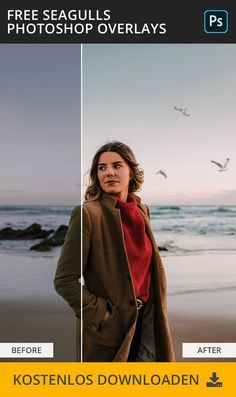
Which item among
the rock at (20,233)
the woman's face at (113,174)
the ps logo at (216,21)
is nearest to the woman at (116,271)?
the woman's face at (113,174)

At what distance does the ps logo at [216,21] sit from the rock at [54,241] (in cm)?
134

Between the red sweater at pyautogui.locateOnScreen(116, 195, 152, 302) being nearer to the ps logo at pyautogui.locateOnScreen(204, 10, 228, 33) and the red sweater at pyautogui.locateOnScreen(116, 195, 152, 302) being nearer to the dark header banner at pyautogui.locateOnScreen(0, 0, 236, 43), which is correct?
the dark header banner at pyautogui.locateOnScreen(0, 0, 236, 43)

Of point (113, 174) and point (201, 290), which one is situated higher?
point (113, 174)

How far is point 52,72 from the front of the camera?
336cm

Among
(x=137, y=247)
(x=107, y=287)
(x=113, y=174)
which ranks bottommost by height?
(x=107, y=287)

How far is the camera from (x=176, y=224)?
11.0ft

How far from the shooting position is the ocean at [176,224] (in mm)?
3342

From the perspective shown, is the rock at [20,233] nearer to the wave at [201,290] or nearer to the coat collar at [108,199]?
the coat collar at [108,199]
